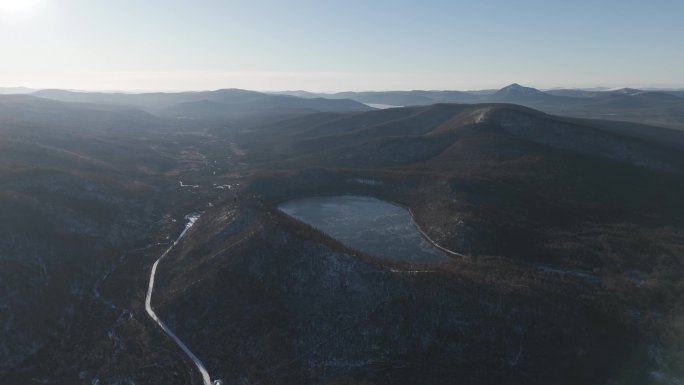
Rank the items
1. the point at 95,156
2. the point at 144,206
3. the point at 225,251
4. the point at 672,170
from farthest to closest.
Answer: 1. the point at 95,156
2. the point at 672,170
3. the point at 144,206
4. the point at 225,251

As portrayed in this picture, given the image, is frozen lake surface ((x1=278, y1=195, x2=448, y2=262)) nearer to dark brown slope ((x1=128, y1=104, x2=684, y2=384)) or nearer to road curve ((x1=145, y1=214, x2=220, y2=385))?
dark brown slope ((x1=128, y1=104, x2=684, y2=384))

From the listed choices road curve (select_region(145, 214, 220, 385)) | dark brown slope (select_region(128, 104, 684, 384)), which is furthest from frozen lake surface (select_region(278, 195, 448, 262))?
road curve (select_region(145, 214, 220, 385))

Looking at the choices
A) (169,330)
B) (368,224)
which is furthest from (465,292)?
(368,224)

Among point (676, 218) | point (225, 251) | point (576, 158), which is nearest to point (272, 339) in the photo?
point (225, 251)

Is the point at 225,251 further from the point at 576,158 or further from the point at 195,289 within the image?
the point at 576,158

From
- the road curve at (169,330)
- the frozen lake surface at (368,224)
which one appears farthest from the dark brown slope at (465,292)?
the frozen lake surface at (368,224)

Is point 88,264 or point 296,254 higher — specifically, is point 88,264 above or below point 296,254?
below

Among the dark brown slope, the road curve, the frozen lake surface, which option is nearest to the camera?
the dark brown slope

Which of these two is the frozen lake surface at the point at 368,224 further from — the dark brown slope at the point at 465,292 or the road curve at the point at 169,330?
the road curve at the point at 169,330

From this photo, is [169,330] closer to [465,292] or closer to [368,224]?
[465,292]

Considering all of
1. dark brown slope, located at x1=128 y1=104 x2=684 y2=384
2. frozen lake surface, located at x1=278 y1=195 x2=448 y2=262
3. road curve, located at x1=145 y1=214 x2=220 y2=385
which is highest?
dark brown slope, located at x1=128 y1=104 x2=684 y2=384

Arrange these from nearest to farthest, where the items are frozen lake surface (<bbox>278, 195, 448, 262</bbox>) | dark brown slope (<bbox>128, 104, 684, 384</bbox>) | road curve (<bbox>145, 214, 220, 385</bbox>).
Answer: dark brown slope (<bbox>128, 104, 684, 384</bbox>) → road curve (<bbox>145, 214, 220, 385</bbox>) → frozen lake surface (<bbox>278, 195, 448, 262</bbox>)
